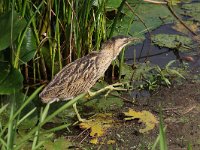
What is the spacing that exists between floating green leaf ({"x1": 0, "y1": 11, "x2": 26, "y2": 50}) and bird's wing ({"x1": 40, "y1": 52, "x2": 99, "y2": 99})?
49cm

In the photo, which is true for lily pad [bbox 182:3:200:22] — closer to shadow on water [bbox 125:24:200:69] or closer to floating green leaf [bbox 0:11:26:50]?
shadow on water [bbox 125:24:200:69]

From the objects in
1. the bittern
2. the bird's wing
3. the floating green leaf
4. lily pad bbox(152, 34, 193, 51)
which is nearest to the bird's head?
the bittern

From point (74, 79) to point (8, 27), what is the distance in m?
0.69

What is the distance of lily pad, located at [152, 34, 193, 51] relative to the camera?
617cm

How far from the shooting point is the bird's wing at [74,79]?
187 inches

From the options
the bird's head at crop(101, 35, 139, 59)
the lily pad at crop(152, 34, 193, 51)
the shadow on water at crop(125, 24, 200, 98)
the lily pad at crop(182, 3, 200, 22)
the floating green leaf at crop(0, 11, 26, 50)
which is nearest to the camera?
the floating green leaf at crop(0, 11, 26, 50)

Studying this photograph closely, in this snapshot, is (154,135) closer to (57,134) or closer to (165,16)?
(57,134)

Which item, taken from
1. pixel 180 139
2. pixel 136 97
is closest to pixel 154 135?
pixel 180 139

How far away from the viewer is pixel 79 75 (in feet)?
15.9

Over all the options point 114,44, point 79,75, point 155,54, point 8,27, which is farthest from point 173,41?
point 8,27

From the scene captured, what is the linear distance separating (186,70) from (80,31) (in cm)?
126

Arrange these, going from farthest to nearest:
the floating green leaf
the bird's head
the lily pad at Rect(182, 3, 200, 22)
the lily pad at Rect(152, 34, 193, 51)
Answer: the lily pad at Rect(182, 3, 200, 22) → the lily pad at Rect(152, 34, 193, 51) → the bird's head → the floating green leaf

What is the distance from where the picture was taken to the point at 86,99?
5.24 meters

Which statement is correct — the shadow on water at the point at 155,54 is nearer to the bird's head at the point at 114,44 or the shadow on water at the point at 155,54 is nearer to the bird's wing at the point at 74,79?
the bird's head at the point at 114,44
